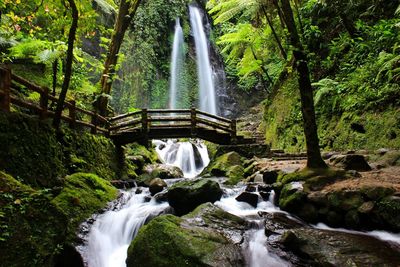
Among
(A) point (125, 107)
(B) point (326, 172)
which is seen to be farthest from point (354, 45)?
(A) point (125, 107)

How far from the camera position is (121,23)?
12086 mm

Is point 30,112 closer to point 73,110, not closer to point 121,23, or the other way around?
point 73,110

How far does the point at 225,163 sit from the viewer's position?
11375 millimetres

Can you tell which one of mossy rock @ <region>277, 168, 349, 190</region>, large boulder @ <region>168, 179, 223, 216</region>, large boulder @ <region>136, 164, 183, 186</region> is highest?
large boulder @ <region>136, 164, 183, 186</region>

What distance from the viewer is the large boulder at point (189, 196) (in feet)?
21.5

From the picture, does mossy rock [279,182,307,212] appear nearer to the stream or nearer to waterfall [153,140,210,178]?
the stream

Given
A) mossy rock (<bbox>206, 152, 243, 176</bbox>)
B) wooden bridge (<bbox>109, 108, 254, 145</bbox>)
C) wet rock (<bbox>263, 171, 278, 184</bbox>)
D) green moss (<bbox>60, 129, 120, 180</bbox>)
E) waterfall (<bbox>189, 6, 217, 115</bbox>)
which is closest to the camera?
wet rock (<bbox>263, 171, 278, 184</bbox>)

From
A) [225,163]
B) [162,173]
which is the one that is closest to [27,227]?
[225,163]

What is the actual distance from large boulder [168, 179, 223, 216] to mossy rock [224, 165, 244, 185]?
2.60 metres

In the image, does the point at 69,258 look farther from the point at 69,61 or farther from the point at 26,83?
the point at 69,61

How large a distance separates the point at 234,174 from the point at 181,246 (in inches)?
249

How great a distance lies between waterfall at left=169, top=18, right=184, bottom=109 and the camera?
26758 mm

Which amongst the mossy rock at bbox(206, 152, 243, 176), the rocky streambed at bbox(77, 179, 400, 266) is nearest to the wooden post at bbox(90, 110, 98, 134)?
the mossy rock at bbox(206, 152, 243, 176)

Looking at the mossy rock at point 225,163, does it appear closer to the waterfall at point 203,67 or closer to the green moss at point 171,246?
the green moss at point 171,246
